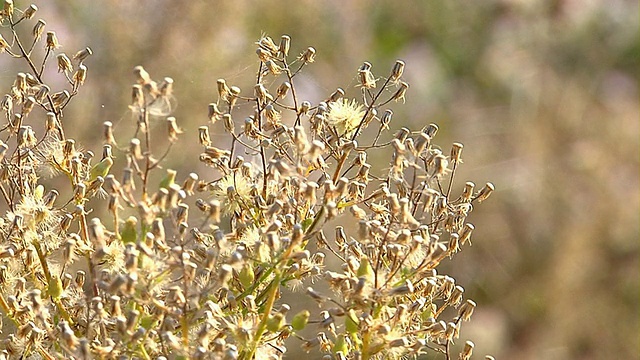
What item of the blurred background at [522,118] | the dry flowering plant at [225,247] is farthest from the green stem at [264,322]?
the blurred background at [522,118]

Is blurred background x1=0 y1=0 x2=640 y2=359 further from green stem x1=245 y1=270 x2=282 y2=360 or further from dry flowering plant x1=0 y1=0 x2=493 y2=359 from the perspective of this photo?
green stem x1=245 y1=270 x2=282 y2=360

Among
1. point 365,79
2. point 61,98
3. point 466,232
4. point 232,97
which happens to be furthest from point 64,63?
point 466,232

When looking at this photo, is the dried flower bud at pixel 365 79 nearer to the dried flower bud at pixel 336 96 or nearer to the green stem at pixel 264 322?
the dried flower bud at pixel 336 96

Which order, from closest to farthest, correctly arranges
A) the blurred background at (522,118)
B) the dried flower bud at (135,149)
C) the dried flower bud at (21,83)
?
the dried flower bud at (135,149) → the dried flower bud at (21,83) → the blurred background at (522,118)

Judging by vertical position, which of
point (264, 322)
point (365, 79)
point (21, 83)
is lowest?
point (264, 322)

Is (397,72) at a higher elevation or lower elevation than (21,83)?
higher

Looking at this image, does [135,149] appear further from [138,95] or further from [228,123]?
[228,123]

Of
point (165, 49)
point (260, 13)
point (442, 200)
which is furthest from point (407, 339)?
point (260, 13)
